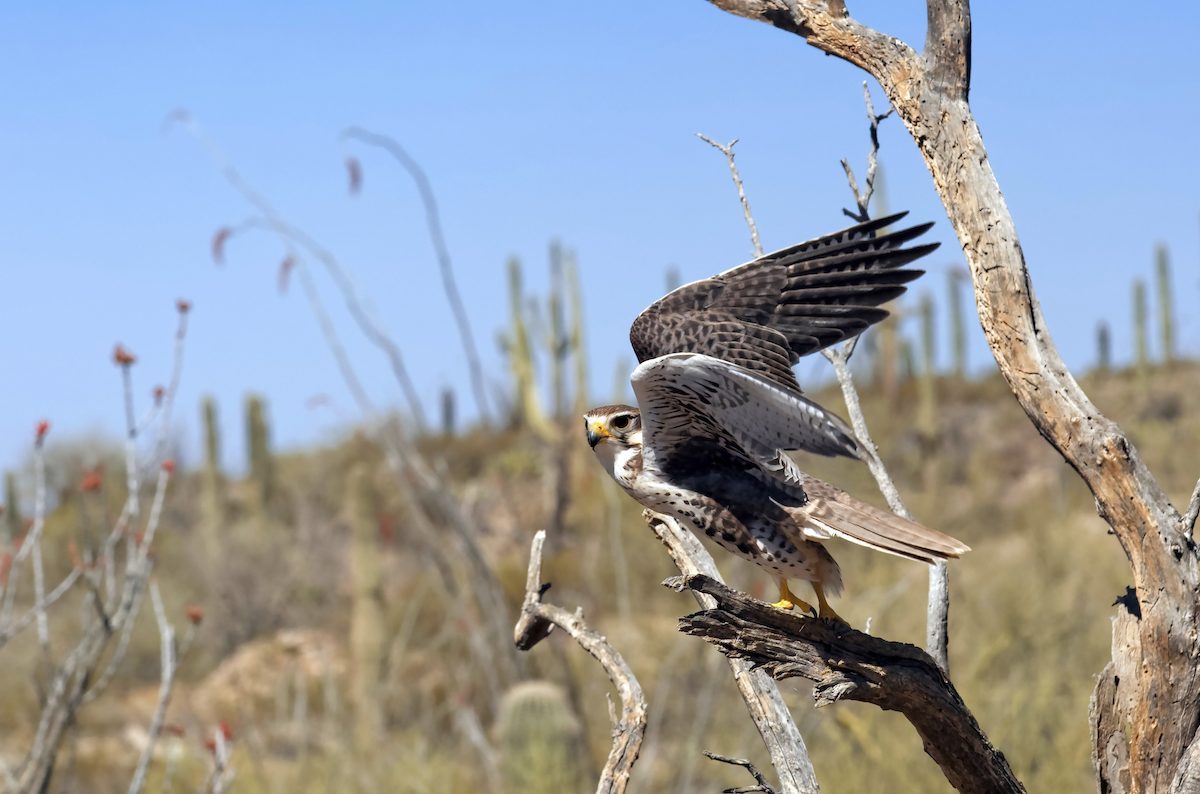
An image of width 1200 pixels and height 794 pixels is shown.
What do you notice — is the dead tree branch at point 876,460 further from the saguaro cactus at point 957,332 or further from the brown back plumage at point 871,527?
the saguaro cactus at point 957,332

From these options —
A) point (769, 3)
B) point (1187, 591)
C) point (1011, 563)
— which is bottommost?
point (1011, 563)

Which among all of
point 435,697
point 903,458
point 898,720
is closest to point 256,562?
point 435,697

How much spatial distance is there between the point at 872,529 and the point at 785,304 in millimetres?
774

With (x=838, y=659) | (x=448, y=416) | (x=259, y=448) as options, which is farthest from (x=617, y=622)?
(x=448, y=416)

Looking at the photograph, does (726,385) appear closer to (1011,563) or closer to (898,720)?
(898,720)

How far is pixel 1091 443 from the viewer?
299cm

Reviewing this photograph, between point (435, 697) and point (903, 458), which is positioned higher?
point (903, 458)

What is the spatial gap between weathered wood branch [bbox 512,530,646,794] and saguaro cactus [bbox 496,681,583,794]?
189 inches

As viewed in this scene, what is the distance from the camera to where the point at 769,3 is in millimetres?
3510

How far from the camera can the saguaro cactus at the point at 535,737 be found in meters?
8.59

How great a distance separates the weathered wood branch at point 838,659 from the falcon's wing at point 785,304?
66 centimetres

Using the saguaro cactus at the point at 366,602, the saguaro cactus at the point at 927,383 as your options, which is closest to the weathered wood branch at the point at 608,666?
the saguaro cactus at the point at 366,602

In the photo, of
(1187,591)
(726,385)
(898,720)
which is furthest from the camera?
(898,720)

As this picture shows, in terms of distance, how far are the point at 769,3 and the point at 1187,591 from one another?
1703mm
